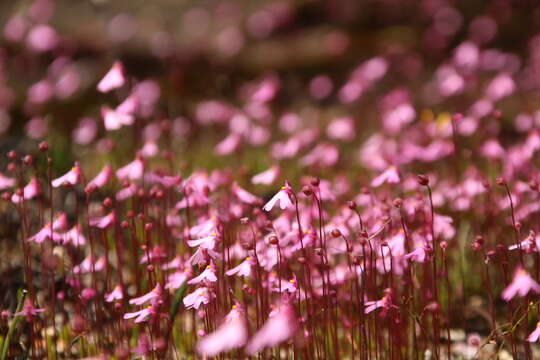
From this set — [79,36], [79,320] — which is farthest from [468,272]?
[79,36]

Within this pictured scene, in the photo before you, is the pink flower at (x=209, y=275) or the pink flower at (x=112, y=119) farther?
the pink flower at (x=112, y=119)

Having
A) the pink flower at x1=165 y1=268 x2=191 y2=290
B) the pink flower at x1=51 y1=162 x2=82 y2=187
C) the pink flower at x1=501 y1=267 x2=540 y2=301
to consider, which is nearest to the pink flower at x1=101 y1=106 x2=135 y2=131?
the pink flower at x1=51 y1=162 x2=82 y2=187

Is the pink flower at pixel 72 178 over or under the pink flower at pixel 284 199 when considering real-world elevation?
over

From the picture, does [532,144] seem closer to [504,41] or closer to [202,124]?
[202,124]

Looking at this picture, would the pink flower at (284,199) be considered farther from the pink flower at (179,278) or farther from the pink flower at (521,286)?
the pink flower at (521,286)

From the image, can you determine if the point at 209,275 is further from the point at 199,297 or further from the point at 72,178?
the point at 72,178

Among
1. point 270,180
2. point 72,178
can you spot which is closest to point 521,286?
point 270,180

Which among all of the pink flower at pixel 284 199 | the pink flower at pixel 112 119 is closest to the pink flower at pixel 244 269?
the pink flower at pixel 284 199

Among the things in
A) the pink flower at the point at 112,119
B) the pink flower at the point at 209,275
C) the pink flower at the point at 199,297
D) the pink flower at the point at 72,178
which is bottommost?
the pink flower at the point at 199,297
